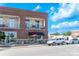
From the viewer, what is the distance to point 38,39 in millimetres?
21594

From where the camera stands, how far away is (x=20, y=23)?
931 inches

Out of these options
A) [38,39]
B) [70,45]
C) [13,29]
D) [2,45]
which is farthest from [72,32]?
[13,29]

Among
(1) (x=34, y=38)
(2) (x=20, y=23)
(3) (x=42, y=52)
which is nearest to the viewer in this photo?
(3) (x=42, y=52)

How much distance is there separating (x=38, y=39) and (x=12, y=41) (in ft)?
6.94

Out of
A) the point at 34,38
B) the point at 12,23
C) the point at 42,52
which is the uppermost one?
the point at 12,23

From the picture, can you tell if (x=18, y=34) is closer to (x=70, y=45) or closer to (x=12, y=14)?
(x=12, y=14)

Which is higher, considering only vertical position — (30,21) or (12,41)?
(30,21)

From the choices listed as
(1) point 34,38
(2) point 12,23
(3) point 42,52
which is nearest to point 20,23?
(2) point 12,23

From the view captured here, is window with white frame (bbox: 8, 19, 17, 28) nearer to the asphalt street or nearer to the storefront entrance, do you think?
the storefront entrance

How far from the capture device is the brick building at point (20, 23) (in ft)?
71.5

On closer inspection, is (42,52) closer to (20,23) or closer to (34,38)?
(34,38)

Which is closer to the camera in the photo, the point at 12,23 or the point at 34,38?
the point at 34,38

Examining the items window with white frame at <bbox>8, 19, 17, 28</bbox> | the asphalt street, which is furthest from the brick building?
the asphalt street

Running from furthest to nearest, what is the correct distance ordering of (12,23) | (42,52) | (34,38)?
(12,23)
(34,38)
(42,52)
